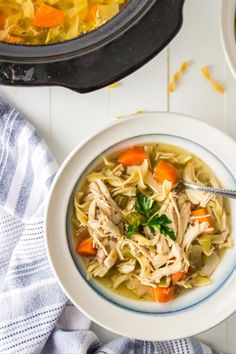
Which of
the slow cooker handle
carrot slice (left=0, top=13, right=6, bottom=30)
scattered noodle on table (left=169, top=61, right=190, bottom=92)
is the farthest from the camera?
scattered noodle on table (left=169, top=61, right=190, bottom=92)

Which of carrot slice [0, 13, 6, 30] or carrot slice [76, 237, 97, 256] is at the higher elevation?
carrot slice [0, 13, 6, 30]

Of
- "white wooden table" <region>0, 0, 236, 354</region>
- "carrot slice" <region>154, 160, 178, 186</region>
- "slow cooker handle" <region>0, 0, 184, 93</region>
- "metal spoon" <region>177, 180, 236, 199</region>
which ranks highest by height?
"slow cooker handle" <region>0, 0, 184, 93</region>

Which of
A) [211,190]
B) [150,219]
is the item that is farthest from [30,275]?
[211,190]

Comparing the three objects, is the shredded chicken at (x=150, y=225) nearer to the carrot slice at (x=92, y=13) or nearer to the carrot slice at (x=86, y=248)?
the carrot slice at (x=86, y=248)

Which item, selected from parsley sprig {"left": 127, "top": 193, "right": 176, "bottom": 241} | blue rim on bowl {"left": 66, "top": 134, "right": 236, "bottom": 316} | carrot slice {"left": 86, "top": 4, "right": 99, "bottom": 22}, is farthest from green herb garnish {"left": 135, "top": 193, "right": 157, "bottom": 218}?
carrot slice {"left": 86, "top": 4, "right": 99, "bottom": 22}

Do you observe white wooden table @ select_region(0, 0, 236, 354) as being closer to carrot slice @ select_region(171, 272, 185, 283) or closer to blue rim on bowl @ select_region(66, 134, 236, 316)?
blue rim on bowl @ select_region(66, 134, 236, 316)

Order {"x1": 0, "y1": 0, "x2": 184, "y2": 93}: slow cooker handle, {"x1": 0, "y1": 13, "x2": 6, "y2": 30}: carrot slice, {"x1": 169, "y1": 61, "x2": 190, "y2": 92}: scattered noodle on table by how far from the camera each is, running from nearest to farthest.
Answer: {"x1": 0, "y1": 0, "x2": 184, "y2": 93}: slow cooker handle < {"x1": 0, "y1": 13, "x2": 6, "y2": 30}: carrot slice < {"x1": 169, "y1": 61, "x2": 190, "y2": 92}: scattered noodle on table

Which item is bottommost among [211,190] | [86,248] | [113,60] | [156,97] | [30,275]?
[30,275]

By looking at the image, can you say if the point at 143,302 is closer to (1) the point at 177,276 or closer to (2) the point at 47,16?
(1) the point at 177,276

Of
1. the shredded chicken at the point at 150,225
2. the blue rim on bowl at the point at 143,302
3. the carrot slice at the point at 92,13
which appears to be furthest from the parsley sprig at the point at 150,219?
the carrot slice at the point at 92,13
